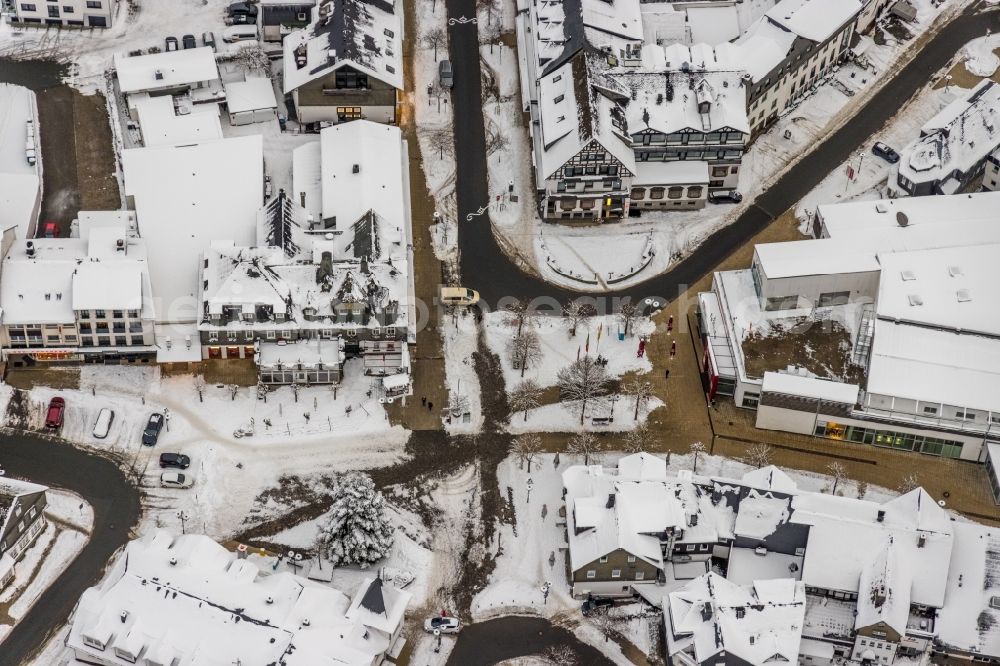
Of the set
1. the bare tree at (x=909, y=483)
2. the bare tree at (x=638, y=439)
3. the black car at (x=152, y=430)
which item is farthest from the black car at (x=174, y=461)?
the bare tree at (x=909, y=483)

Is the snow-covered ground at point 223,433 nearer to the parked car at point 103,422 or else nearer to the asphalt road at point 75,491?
the parked car at point 103,422

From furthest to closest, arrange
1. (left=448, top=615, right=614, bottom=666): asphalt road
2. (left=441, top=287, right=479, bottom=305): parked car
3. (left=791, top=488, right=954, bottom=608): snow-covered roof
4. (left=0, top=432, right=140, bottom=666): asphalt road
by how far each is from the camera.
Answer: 1. (left=441, top=287, right=479, bottom=305): parked car
2. (left=791, top=488, right=954, bottom=608): snow-covered roof
3. (left=448, top=615, right=614, bottom=666): asphalt road
4. (left=0, top=432, right=140, bottom=666): asphalt road

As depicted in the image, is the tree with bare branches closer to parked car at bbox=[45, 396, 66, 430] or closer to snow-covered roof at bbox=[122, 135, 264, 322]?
snow-covered roof at bbox=[122, 135, 264, 322]

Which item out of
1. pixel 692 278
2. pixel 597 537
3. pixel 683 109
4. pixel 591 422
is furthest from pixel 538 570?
pixel 683 109

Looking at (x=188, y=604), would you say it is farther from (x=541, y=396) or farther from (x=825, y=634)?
(x=825, y=634)

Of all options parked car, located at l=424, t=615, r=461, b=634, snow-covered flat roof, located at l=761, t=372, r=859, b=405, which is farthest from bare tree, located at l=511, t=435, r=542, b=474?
snow-covered flat roof, located at l=761, t=372, r=859, b=405

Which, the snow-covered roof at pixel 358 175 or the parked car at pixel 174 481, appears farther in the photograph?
the snow-covered roof at pixel 358 175

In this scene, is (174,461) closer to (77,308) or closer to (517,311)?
(77,308)
